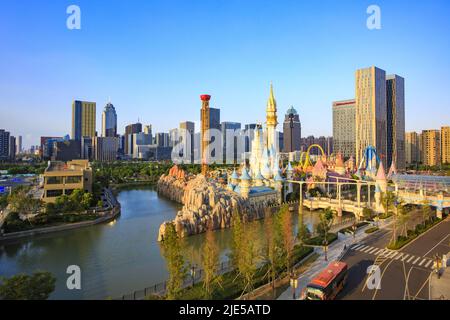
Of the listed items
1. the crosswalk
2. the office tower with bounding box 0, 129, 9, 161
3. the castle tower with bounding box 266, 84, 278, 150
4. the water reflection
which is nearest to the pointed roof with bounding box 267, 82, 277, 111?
the castle tower with bounding box 266, 84, 278, 150

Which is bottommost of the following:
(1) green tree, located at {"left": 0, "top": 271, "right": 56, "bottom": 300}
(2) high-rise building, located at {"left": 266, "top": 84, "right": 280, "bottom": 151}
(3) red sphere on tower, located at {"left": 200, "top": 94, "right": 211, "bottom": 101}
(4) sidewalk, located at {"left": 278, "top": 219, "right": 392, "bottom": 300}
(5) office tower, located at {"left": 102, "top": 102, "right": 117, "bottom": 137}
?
(4) sidewalk, located at {"left": 278, "top": 219, "right": 392, "bottom": 300}

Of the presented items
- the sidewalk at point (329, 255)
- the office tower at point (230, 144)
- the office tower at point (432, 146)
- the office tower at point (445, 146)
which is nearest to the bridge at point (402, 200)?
the sidewalk at point (329, 255)

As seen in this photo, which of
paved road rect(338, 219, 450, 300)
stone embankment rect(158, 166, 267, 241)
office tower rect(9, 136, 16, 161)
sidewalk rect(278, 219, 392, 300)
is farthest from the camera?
office tower rect(9, 136, 16, 161)

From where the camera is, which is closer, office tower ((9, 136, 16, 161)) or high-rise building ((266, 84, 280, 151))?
high-rise building ((266, 84, 280, 151))

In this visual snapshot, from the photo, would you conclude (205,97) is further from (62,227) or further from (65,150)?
(65,150)

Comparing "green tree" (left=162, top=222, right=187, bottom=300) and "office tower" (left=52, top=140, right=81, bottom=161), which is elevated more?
"office tower" (left=52, top=140, right=81, bottom=161)

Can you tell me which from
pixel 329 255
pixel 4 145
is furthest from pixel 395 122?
pixel 4 145

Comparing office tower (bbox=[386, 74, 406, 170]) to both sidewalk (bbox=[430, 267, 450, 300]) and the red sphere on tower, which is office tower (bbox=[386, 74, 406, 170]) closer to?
the red sphere on tower
